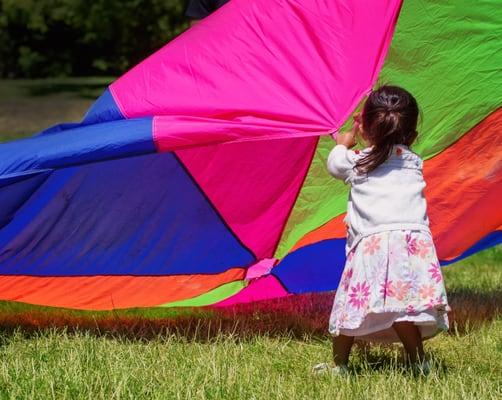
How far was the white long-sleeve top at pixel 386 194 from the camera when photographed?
3.36 m

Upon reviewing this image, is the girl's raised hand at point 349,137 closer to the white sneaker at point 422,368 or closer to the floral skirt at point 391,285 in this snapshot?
the floral skirt at point 391,285

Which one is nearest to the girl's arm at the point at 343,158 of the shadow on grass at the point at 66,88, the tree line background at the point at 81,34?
the shadow on grass at the point at 66,88

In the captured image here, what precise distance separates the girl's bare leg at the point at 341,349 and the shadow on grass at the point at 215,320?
0.56 metres

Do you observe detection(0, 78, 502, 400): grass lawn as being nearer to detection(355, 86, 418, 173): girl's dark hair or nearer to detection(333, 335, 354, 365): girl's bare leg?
detection(333, 335, 354, 365): girl's bare leg

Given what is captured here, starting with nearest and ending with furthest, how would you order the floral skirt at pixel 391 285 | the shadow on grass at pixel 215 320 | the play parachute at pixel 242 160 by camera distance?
1. the floral skirt at pixel 391 285
2. the play parachute at pixel 242 160
3. the shadow on grass at pixel 215 320

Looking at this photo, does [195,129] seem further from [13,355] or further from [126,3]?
[126,3]

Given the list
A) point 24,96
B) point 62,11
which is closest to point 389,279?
point 24,96

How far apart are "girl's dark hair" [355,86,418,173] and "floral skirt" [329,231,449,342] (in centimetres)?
26

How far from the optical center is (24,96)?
60.5ft

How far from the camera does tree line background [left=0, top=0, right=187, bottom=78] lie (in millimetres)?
19625

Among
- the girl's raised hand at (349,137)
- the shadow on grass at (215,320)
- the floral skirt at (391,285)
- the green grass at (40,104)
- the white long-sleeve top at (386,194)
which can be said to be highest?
the girl's raised hand at (349,137)

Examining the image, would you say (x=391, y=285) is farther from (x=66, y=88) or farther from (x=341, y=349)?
(x=66, y=88)

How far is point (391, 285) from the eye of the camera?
3303mm

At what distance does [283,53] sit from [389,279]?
106 centimetres
